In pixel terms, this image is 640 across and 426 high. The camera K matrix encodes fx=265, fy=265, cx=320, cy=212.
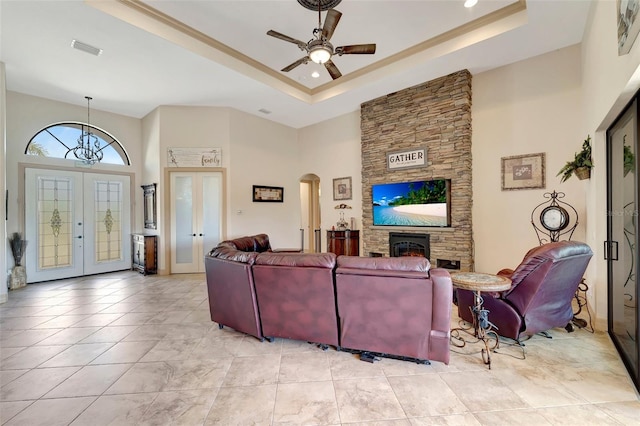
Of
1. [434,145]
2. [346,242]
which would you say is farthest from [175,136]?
[434,145]

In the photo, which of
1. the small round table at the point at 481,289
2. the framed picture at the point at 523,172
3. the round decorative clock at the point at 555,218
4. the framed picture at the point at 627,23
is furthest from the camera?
the framed picture at the point at 523,172

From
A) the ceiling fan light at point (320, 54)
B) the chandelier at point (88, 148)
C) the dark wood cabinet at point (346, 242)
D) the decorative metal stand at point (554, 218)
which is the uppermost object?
the ceiling fan light at point (320, 54)

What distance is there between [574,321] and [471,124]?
3.43m

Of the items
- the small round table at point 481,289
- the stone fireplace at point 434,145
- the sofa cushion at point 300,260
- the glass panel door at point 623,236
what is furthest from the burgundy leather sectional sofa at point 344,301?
the stone fireplace at point 434,145

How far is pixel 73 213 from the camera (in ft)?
19.3

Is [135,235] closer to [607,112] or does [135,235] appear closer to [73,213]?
[73,213]

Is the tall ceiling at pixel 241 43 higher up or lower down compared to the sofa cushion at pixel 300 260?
higher up

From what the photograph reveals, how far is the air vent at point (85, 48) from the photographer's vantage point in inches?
150

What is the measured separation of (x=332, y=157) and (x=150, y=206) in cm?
469

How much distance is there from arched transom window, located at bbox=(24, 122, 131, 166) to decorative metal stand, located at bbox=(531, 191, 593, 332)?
8.64 meters

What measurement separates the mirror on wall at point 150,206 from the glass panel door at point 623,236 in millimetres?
7592

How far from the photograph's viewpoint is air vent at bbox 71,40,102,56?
3818 millimetres

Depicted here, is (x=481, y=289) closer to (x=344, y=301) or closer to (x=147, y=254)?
(x=344, y=301)

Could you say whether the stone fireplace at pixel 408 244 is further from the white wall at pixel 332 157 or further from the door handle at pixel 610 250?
the door handle at pixel 610 250
